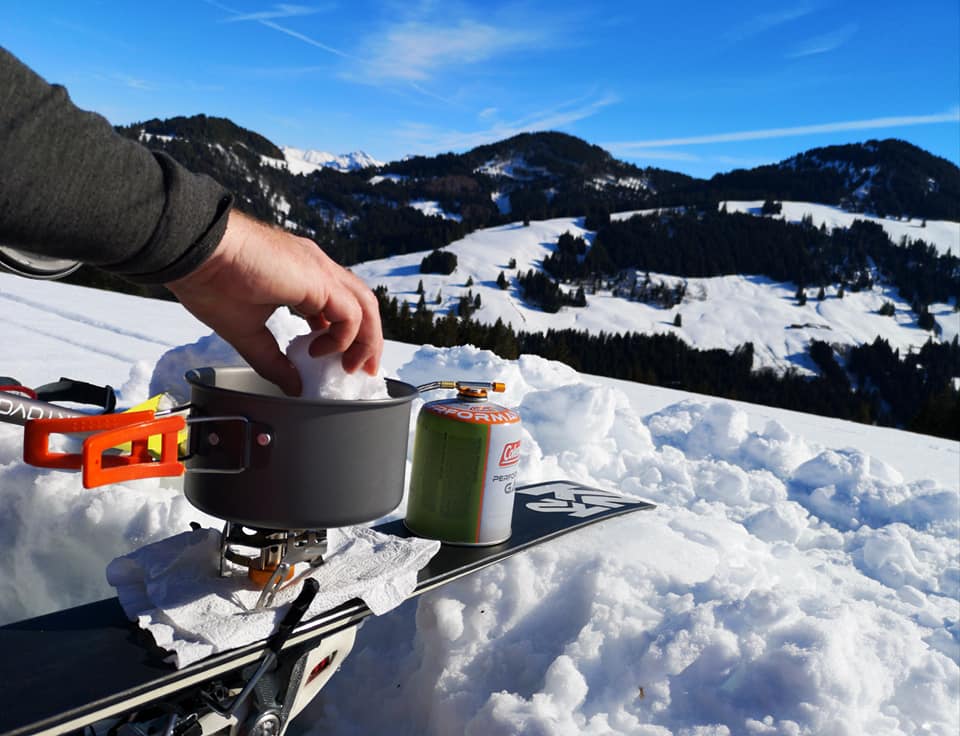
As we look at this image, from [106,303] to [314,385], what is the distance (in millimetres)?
10630

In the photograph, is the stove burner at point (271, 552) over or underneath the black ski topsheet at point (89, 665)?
over

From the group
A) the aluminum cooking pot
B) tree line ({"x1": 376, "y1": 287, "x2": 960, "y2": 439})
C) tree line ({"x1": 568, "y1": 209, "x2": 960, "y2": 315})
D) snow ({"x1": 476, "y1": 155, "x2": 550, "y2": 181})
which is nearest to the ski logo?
the aluminum cooking pot

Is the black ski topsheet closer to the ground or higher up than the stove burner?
closer to the ground

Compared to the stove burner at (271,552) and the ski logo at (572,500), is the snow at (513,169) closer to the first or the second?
the ski logo at (572,500)

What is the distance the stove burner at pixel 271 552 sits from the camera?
4.59 feet

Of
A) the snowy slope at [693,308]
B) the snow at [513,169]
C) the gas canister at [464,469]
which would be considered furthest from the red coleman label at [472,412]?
the snow at [513,169]

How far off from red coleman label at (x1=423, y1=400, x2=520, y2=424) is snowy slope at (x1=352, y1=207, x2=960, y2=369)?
72158mm

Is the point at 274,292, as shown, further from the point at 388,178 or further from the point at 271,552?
the point at 388,178

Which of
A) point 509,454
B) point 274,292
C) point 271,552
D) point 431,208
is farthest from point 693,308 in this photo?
point 274,292

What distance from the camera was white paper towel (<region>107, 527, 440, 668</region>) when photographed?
129 cm

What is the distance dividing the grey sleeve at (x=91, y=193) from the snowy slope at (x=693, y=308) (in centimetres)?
7310

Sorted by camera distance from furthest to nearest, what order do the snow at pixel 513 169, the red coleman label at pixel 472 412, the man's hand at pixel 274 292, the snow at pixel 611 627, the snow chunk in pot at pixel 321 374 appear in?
the snow at pixel 513 169 → the red coleman label at pixel 472 412 → the snow at pixel 611 627 → the snow chunk in pot at pixel 321 374 → the man's hand at pixel 274 292

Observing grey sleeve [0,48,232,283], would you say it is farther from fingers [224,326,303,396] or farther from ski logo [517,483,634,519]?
ski logo [517,483,634,519]

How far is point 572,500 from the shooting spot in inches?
100
